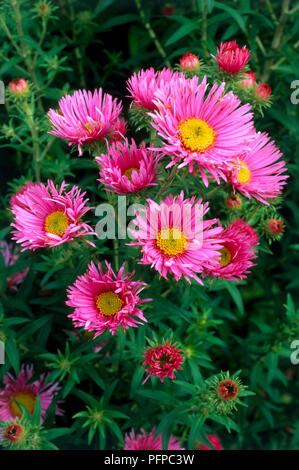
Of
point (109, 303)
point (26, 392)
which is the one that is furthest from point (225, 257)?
point (26, 392)

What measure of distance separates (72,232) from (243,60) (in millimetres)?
494

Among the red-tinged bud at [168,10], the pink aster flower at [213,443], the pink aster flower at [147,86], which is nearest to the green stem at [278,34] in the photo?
the red-tinged bud at [168,10]

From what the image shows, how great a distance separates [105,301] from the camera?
0.94m

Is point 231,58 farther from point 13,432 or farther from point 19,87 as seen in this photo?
point 13,432

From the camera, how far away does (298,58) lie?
4.89 ft

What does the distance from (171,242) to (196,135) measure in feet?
0.68

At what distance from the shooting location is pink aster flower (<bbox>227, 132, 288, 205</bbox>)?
37.2 inches

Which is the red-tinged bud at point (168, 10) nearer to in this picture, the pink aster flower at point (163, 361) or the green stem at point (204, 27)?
the green stem at point (204, 27)

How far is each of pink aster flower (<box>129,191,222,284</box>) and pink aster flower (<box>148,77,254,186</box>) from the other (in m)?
0.08

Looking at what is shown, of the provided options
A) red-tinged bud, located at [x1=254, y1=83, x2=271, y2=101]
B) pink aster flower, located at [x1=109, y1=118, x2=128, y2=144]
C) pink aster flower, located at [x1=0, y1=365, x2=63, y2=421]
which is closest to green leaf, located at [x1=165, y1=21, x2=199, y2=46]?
red-tinged bud, located at [x1=254, y1=83, x2=271, y2=101]

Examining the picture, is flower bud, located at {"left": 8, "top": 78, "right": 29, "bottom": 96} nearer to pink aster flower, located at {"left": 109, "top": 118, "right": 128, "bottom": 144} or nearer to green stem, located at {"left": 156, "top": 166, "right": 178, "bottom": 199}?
pink aster flower, located at {"left": 109, "top": 118, "right": 128, "bottom": 144}

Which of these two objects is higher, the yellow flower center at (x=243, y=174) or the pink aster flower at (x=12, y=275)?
the yellow flower center at (x=243, y=174)

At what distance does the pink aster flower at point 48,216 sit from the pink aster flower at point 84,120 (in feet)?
0.33

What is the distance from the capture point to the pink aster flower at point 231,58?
0.95 meters
